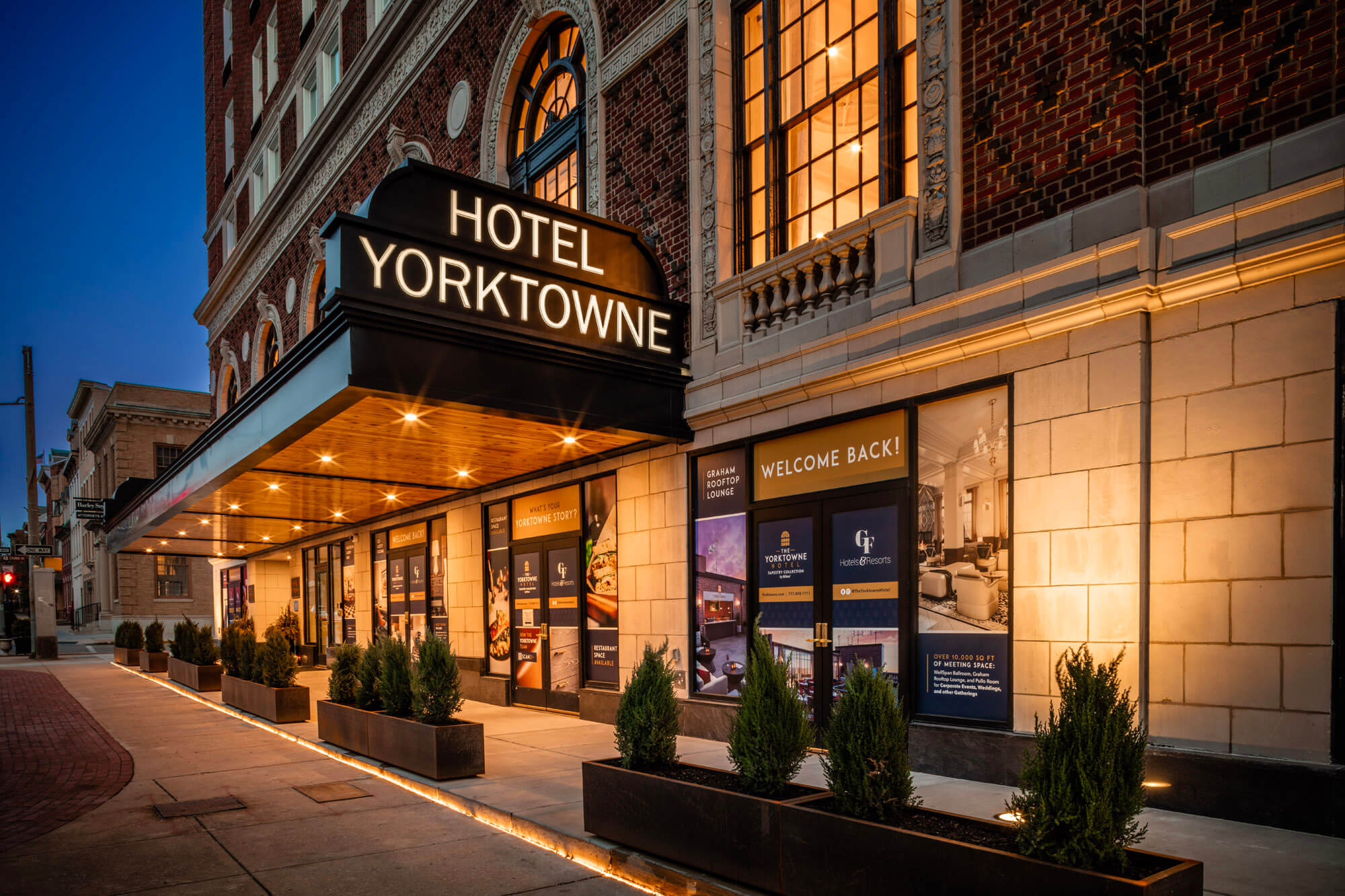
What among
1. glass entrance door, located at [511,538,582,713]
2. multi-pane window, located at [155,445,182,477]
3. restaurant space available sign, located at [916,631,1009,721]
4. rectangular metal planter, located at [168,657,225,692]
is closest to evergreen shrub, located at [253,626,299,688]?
glass entrance door, located at [511,538,582,713]

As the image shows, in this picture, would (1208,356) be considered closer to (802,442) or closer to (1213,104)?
(1213,104)

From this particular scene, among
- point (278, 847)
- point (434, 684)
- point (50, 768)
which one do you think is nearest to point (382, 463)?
point (434, 684)

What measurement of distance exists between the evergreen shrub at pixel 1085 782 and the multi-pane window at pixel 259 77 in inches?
1265

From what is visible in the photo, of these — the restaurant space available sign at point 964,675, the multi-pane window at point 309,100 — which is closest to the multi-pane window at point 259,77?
the multi-pane window at point 309,100

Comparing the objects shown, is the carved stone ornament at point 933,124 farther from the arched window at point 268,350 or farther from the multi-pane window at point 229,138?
the multi-pane window at point 229,138

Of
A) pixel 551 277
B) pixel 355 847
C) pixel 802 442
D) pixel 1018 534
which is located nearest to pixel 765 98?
pixel 551 277

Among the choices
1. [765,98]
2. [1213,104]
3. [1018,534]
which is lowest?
[1018,534]

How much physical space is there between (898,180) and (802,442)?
3032 millimetres

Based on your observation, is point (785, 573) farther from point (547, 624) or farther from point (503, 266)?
point (547, 624)

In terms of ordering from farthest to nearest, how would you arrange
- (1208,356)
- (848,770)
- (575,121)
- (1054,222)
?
1. (575,121)
2. (1054,222)
3. (1208,356)
4. (848,770)

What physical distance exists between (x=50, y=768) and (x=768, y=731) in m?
9.42

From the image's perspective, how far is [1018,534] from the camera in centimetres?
808

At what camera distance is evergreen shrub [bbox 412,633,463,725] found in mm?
9477

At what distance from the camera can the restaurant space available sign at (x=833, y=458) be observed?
948 centimetres
